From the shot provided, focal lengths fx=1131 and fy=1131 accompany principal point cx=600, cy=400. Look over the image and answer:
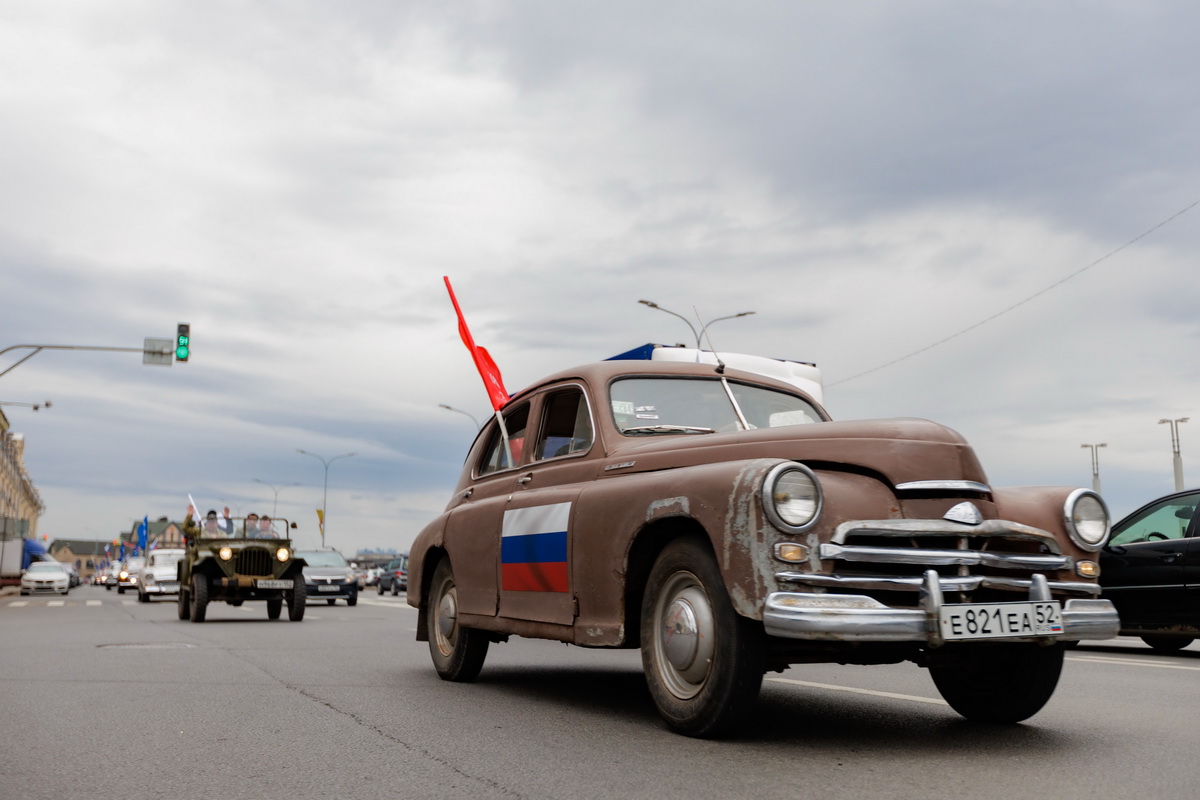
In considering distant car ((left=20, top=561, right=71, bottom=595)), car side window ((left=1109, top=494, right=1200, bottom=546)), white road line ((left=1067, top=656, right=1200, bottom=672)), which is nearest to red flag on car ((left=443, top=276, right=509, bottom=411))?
white road line ((left=1067, top=656, right=1200, bottom=672))

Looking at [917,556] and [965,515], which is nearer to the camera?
[917,556]

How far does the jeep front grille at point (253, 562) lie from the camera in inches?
760

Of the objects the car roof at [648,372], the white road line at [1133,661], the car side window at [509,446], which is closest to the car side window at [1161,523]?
the white road line at [1133,661]

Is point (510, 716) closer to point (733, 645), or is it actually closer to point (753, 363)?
point (733, 645)

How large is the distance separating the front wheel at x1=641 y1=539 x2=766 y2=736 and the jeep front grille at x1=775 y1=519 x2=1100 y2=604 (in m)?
0.41

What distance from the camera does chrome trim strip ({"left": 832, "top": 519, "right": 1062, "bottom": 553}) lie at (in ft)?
15.1

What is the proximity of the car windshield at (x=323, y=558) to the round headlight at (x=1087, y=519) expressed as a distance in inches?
1035

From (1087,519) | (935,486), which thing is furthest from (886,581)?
(1087,519)

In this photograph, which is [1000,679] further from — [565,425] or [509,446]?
[509,446]

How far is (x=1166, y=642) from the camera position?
12.3 meters

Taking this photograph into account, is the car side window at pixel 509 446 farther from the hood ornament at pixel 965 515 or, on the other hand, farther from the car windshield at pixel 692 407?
the hood ornament at pixel 965 515

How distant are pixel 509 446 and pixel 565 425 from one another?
84cm

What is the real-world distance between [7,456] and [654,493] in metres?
104

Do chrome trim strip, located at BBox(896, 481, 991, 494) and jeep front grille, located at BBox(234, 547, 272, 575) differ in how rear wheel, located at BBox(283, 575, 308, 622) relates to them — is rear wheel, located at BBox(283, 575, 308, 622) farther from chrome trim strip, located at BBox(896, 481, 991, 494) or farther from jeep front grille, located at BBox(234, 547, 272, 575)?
chrome trim strip, located at BBox(896, 481, 991, 494)
